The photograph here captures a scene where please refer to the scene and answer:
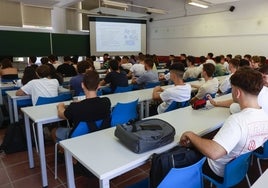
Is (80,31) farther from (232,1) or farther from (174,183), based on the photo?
(174,183)

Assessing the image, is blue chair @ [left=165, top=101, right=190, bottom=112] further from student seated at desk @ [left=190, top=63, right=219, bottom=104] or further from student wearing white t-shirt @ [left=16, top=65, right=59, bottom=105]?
student wearing white t-shirt @ [left=16, top=65, right=59, bottom=105]

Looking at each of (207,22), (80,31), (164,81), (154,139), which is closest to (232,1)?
(207,22)

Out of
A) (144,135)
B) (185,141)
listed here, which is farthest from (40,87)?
(185,141)

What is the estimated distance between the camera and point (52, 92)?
334cm

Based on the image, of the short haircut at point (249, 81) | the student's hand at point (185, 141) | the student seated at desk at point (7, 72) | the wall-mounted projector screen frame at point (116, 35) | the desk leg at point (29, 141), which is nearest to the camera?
the short haircut at point (249, 81)

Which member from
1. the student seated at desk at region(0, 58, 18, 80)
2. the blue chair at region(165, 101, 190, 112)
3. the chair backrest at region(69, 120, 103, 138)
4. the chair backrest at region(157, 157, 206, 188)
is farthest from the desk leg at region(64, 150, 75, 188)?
the student seated at desk at region(0, 58, 18, 80)

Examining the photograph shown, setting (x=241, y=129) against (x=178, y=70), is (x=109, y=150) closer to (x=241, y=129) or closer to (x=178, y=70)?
(x=241, y=129)

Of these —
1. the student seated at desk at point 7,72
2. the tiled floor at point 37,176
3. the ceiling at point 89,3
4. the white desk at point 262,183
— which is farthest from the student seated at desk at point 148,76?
the ceiling at point 89,3

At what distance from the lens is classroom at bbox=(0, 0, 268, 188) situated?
149cm

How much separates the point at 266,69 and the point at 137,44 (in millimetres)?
8910

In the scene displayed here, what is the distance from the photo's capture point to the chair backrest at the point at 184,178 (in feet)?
3.95

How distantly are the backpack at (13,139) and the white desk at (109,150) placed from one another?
1751mm

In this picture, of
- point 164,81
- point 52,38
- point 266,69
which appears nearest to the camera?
point 266,69

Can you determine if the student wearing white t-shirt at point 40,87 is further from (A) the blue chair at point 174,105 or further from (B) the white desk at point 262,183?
(B) the white desk at point 262,183
